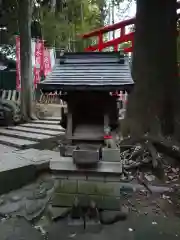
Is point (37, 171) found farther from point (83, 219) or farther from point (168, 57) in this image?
point (168, 57)

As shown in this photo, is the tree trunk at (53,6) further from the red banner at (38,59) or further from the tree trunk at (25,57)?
the tree trunk at (25,57)

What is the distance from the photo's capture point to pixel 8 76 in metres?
18.9

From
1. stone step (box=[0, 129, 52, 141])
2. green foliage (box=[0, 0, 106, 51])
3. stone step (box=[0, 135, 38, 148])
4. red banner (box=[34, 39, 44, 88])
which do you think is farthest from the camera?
green foliage (box=[0, 0, 106, 51])

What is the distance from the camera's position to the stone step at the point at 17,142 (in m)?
8.84

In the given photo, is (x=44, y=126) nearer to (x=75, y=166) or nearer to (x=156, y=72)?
(x=156, y=72)

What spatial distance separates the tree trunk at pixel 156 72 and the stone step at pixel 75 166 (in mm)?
2810

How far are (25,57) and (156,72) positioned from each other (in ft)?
22.9

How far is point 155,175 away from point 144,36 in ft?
12.2

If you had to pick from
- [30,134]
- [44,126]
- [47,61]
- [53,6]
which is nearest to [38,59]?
[47,61]

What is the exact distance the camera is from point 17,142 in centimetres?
923

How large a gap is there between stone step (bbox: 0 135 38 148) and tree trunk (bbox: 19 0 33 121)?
2.85 meters

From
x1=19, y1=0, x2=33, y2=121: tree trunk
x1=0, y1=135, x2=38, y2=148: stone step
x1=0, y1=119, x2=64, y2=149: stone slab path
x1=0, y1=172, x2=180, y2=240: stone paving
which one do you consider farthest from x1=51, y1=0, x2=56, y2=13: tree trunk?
x1=0, y1=172, x2=180, y2=240: stone paving

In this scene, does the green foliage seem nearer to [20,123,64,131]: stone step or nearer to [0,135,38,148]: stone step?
[20,123,64,131]: stone step

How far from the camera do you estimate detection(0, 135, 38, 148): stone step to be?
348 inches
